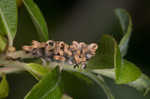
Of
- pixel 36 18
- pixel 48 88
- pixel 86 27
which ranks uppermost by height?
pixel 36 18

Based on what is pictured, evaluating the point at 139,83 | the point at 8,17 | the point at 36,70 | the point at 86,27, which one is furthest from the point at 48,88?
the point at 86,27

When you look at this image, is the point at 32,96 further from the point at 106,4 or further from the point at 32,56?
the point at 106,4

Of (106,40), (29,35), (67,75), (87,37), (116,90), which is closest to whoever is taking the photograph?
(106,40)

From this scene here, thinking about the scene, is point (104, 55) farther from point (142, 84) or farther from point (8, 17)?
point (8, 17)

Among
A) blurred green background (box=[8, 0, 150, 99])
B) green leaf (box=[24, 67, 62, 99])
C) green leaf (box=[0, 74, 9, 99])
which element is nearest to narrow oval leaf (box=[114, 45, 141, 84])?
green leaf (box=[24, 67, 62, 99])

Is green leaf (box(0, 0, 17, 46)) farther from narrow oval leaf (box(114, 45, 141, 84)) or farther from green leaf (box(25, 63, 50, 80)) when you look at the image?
narrow oval leaf (box(114, 45, 141, 84))

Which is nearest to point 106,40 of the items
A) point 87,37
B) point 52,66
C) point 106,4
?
point 52,66
